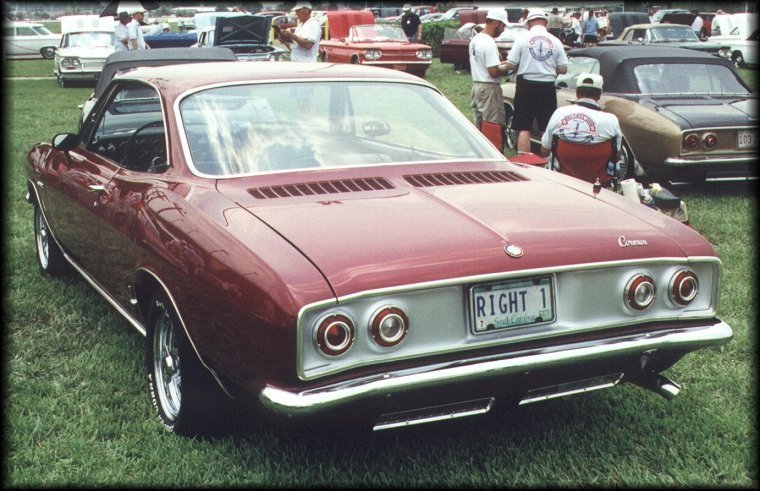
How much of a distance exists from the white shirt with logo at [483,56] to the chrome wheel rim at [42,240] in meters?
5.34

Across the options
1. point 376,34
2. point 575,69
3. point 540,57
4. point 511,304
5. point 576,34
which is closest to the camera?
point 511,304

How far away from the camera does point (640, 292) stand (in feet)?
11.1

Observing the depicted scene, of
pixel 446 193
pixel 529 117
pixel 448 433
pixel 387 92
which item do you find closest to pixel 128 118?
pixel 387 92

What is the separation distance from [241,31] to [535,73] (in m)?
10.8

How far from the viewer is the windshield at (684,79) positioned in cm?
922

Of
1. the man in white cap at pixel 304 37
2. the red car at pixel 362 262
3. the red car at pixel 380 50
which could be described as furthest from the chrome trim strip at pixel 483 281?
the red car at pixel 380 50

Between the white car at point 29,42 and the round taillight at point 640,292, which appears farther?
the white car at point 29,42

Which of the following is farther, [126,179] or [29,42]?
[29,42]

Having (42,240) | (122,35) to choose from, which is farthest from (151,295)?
(122,35)

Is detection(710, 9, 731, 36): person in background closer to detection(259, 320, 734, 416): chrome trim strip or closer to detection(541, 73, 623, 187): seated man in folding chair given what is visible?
detection(541, 73, 623, 187): seated man in folding chair

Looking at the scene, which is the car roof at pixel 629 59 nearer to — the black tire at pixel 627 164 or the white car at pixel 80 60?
the black tire at pixel 627 164

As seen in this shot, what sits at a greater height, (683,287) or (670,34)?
(670,34)

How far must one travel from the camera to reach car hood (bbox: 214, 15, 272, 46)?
18.5 m

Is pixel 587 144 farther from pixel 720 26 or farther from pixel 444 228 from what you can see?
pixel 720 26
